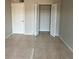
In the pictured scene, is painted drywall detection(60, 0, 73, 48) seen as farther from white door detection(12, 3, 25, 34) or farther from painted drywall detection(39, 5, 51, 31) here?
painted drywall detection(39, 5, 51, 31)

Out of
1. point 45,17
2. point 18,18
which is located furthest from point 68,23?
point 45,17

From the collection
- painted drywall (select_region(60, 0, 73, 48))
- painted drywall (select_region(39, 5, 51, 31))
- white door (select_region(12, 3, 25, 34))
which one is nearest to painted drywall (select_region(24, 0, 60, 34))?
white door (select_region(12, 3, 25, 34))

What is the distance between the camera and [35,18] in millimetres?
9516

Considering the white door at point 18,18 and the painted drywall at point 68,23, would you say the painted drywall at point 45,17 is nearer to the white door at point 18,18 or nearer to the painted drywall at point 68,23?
the white door at point 18,18

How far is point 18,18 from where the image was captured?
10203mm

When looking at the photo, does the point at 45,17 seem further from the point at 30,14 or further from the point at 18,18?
the point at 18,18

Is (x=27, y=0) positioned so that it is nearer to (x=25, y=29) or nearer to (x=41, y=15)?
(x=25, y=29)

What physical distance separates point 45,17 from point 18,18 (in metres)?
3.21

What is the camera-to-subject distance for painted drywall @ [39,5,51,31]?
12.5 meters

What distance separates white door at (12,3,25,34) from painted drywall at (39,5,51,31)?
9.13 feet

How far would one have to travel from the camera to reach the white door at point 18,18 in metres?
10.1
